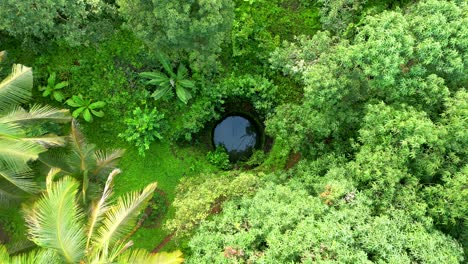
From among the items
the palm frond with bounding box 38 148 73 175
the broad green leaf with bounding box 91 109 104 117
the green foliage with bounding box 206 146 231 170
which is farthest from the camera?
the green foliage with bounding box 206 146 231 170

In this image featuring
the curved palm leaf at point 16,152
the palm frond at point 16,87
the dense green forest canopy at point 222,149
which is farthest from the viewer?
the palm frond at point 16,87

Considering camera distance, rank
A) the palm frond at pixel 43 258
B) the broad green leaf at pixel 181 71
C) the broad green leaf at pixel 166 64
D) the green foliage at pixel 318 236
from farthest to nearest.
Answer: the broad green leaf at pixel 181 71
the broad green leaf at pixel 166 64
the green foliage at pixel 318 236
the palm frond at pixel 43 258

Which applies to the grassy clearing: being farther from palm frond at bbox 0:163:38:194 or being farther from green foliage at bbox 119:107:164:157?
palm frond at bbox 0:163:38:194

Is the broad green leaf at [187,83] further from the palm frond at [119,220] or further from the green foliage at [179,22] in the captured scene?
the palm frond at [119,220]

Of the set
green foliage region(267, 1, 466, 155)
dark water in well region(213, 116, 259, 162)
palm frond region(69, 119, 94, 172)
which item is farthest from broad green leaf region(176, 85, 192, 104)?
green foliage region(267, 1, 466, 155)

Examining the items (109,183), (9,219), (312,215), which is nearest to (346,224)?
(312,215)

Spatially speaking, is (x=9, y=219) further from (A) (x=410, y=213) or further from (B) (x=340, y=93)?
(A) (x=410, y=213)

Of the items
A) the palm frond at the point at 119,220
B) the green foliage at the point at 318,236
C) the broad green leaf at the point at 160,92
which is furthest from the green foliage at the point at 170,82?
the green foliage at the point at 318,236
